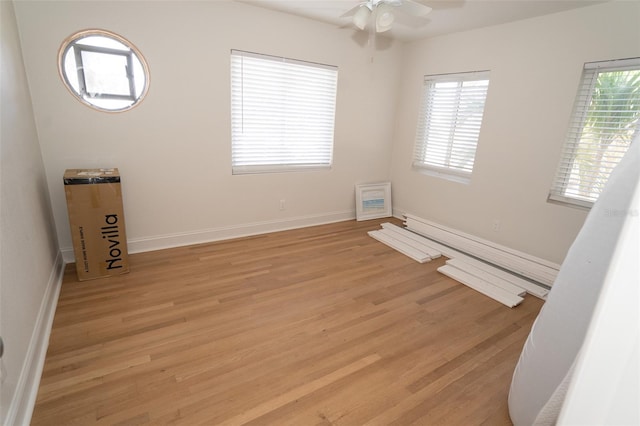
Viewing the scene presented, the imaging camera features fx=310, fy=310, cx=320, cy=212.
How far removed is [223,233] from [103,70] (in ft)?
6.15

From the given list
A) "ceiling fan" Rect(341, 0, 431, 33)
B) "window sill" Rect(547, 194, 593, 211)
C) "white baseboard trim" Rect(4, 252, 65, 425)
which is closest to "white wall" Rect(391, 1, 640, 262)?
"window sill" Rect(547, 194, 593, 211)

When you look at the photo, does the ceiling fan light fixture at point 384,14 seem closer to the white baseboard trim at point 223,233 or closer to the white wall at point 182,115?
the white wall at point 182,115

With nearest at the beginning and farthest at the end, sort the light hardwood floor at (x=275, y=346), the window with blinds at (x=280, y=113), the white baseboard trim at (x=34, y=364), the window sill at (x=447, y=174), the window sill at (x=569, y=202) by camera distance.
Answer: the white baseboard trim at (x=34, y=364) < the light hardwood floor at (x=275, y=346) < the window sill at (x=569, y=202) < the window with blinds at (x=280, y=113) < the window sill at (x=447, y=174)

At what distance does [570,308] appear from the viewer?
1268 mm

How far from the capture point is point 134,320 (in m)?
2.13

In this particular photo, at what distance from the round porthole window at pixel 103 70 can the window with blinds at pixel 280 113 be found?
0.88 m

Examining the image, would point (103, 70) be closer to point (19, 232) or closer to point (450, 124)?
point (19, 232)

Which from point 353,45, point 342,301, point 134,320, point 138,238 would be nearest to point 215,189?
point 138,238

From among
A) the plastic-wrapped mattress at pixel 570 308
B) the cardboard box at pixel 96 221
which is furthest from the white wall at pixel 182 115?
the plastic-wrapped mattress at pixel 570 308

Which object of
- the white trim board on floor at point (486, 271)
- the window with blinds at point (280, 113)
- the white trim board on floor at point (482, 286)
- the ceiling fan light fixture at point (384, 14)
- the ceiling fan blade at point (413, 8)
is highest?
the ceiling fan blade at point (413, 8)

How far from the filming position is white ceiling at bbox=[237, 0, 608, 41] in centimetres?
272

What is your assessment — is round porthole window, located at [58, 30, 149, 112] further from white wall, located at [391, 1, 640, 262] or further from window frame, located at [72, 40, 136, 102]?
white wall, located at [391, 1, 640, 262]

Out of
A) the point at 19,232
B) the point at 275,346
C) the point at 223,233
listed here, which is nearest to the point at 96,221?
the point at 19,232

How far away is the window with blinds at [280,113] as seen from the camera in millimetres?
3336
